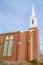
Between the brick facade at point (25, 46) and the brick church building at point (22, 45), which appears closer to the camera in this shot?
the brick facade at point (25, 46)

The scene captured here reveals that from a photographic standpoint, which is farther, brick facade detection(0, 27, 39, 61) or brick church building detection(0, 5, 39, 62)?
brick church building detection(0, 5, 39, 62)

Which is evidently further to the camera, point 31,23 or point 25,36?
point 31,23

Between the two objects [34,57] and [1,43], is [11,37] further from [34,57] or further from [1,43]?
[34,57]

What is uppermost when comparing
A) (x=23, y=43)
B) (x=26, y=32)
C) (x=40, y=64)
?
(x=26, y=32)

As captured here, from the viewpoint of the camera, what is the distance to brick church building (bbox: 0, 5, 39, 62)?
30656 mm

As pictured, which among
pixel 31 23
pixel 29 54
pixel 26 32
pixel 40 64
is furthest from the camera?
pixel 31 23

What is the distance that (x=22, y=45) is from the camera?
31.4m

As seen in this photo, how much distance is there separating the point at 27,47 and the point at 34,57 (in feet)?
9.41

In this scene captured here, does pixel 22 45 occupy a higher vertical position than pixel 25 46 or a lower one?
→ higher

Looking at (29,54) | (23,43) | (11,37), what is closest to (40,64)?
(29,54)

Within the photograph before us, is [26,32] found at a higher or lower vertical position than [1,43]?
higher

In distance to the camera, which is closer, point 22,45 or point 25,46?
point 25,46

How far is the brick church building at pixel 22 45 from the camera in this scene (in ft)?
101

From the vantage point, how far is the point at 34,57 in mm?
30812
